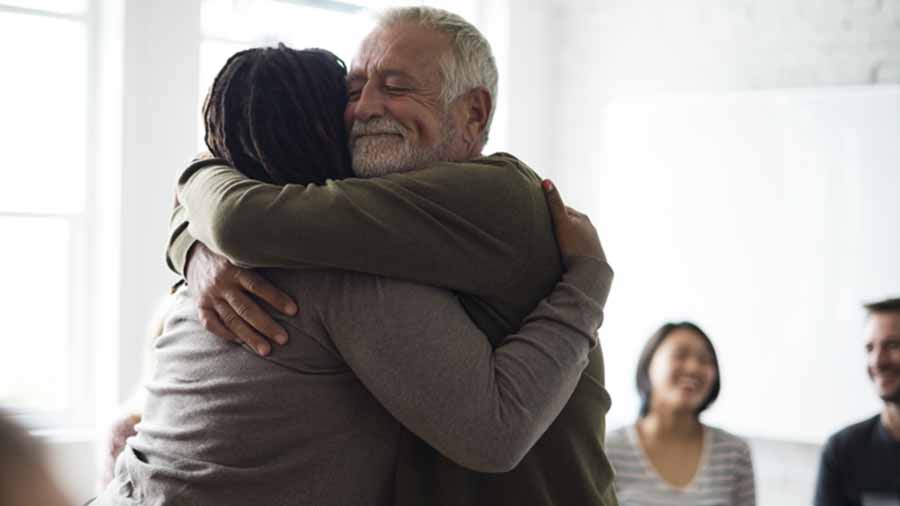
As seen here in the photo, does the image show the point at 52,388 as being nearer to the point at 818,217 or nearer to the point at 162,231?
the point at 162,231

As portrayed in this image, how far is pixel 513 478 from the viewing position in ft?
5.44

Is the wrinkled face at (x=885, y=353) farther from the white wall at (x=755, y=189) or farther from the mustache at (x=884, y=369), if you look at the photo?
the white wall at (x=755, y=189)

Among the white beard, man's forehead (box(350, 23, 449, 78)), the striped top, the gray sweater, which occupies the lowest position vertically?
the striped top

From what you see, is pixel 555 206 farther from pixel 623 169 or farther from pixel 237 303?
pixel 623 169

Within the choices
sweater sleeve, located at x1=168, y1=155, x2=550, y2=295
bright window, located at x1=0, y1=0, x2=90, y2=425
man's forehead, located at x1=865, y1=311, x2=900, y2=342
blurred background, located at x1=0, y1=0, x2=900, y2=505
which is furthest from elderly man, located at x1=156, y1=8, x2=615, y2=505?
bright window, located at x1=0, y1=0, x2=90, y2=425

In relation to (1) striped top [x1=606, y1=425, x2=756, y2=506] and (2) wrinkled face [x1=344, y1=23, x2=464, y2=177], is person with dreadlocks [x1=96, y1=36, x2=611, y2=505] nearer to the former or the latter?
(2) wrinkled face [x1=344, y1=23, x2=464, y2=177]

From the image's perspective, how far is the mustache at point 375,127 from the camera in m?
Answer: 1.69

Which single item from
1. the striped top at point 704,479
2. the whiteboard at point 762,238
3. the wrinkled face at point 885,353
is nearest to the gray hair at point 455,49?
the striped top at point 704,479

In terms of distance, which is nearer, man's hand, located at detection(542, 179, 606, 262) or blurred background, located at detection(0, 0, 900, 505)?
man's hand, located at detection(542, 179, 606, 262)

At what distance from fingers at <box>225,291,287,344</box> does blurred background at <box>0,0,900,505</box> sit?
279cm

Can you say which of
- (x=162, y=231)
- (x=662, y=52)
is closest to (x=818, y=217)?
(x=662, y=52)

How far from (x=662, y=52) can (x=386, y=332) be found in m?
4.80

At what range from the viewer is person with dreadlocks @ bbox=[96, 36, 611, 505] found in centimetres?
152

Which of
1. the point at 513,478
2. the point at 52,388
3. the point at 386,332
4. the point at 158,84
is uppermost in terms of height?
the point at 158,84
